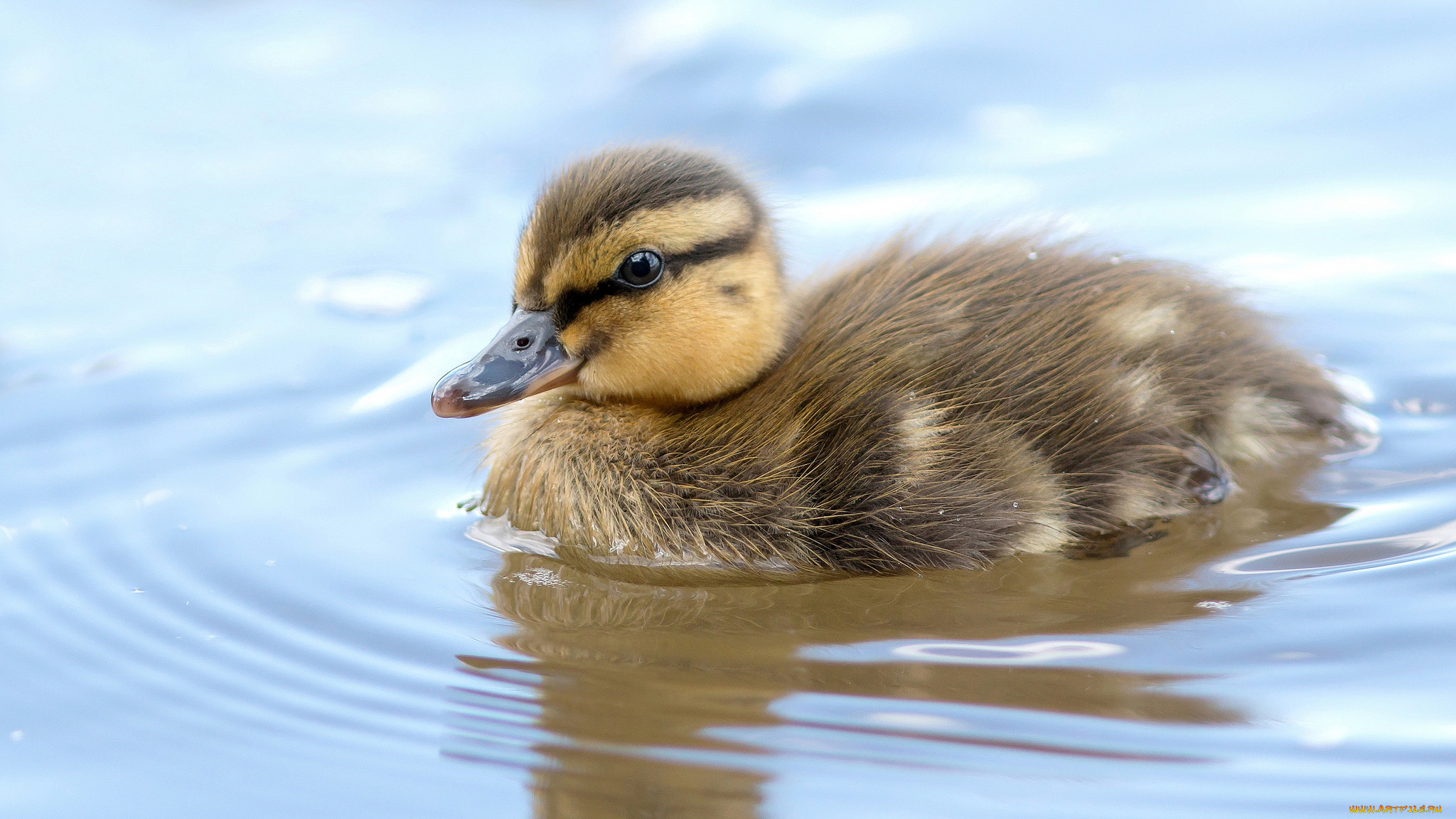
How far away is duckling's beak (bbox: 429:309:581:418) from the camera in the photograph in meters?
2.95

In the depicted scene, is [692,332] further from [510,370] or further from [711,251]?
[510,370]

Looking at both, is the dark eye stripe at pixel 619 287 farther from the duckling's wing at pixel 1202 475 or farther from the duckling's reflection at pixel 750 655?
the duckling's wing at pixel 1202 475

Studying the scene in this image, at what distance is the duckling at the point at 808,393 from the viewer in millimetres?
2932

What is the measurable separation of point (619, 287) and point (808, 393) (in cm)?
43

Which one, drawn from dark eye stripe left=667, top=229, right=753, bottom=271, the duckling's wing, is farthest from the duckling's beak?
the duckling's wing

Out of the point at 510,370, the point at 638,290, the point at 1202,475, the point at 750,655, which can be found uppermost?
the point at 638,290

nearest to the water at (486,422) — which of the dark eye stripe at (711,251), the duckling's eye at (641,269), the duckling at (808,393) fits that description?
the duckling at (808,393)

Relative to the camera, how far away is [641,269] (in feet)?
9.80

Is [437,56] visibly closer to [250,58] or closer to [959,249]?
[250,58]

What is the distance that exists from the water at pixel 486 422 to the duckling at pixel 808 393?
0.13 m

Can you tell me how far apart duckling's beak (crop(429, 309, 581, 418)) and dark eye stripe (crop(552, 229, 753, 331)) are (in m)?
0.04

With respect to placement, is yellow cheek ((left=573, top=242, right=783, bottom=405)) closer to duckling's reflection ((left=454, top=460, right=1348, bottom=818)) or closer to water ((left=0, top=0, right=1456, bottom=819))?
water ((left=0, top=0, right=1456, bottom=819))

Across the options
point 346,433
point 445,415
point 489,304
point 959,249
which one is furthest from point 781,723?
point 489,304

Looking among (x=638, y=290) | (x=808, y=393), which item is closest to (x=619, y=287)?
(x=638, y=290)
